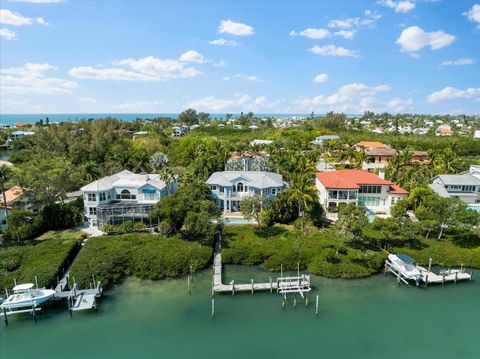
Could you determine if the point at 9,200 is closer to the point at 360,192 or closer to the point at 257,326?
the point at 257,326

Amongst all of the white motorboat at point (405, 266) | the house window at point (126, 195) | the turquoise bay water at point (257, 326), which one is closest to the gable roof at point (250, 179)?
the house window at point (126, 195)

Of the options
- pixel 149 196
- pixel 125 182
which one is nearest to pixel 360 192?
pixel 149 196

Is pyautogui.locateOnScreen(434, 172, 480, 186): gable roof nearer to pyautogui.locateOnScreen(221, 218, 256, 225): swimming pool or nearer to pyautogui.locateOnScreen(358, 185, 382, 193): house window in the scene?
pyautogui.locateOnScreen(358, 185, 382, 193): house window

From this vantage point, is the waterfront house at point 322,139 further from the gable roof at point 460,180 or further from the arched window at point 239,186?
the arched window at point 239,186

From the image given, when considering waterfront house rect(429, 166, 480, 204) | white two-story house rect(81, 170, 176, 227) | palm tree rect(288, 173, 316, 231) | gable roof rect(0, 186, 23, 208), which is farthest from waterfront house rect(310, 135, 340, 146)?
gable roof rect(0, 186, 23, 208)

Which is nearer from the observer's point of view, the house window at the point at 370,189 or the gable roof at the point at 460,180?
the house window at the point at 370,189

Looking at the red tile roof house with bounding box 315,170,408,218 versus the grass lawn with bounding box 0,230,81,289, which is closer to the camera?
the grass lawn with bounding box 0,230,81,289

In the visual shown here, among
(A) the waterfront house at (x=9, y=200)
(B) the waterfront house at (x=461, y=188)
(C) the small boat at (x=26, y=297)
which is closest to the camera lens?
(C) the small boat at (x=26, y=297)

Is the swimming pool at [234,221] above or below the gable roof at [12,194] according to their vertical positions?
below
